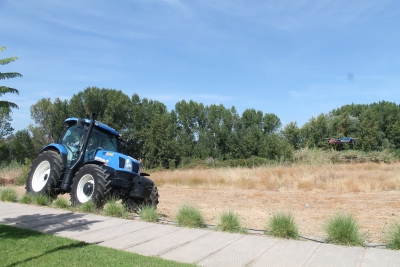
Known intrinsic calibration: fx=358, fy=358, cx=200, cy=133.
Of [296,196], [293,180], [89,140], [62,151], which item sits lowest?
[296,196]

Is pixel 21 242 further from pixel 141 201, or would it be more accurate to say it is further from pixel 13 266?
pixel 141 201

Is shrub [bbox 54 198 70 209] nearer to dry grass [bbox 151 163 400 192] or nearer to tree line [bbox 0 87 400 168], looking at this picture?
dry grass [bbox 151 163 400 192]

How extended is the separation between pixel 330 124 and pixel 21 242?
6121 cm

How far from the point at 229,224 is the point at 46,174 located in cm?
726

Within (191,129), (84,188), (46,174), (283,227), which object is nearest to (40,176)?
(46,174)

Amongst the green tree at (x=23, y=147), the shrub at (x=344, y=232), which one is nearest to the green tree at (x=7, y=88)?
the shrub at (x=344, y=232)

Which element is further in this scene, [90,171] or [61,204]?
[61,204]

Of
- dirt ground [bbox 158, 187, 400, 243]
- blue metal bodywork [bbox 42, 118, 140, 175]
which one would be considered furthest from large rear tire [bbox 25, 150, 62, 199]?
dirt ground [bbox 158, 187, 400, 243]

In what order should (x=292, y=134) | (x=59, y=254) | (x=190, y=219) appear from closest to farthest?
(x=59, y=254)
(x=190, y=219)
(x=292, y=134)

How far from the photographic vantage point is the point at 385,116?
227 ft

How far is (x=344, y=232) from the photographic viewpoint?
20.8 ft

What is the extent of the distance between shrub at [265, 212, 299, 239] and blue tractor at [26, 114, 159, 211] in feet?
14.4

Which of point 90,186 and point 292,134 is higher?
point 292,134

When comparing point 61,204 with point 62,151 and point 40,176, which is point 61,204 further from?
point 40,176
